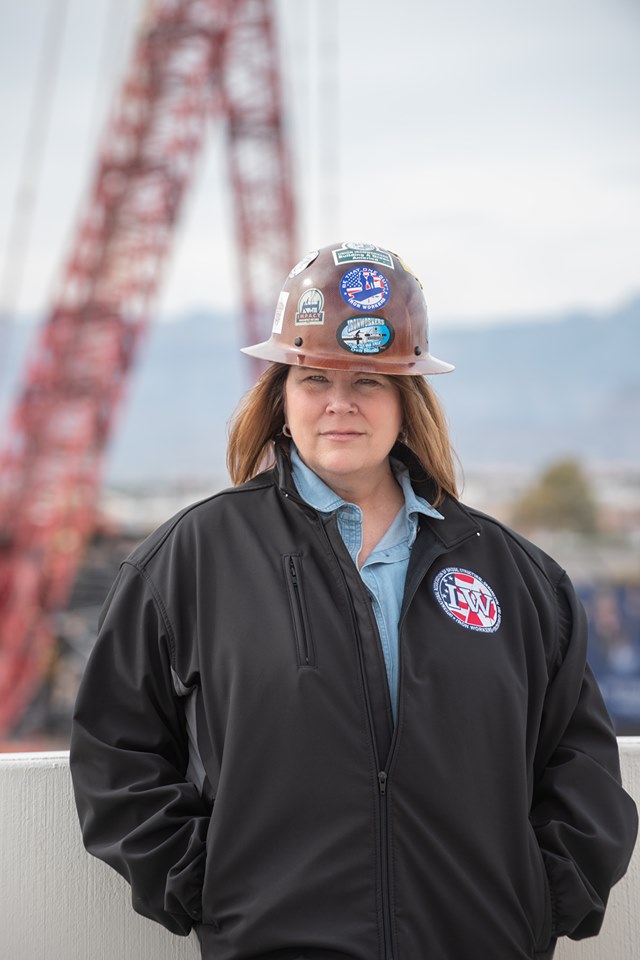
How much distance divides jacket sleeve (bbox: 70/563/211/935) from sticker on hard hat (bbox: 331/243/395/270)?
65 centimetres

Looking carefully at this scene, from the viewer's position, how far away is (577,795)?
2014mm

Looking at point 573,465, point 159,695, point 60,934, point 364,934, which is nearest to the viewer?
point 364,934

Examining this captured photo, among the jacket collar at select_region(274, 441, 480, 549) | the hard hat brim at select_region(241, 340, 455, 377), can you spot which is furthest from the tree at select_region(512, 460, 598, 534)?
the hard hat brim at select_region(241, 340, 455, 377)

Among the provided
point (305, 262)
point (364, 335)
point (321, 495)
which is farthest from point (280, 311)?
point (321, 495)

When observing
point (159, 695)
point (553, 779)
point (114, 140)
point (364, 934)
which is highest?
point (114, 140)

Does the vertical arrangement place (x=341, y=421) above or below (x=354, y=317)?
below

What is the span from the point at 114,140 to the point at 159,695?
1075 inches

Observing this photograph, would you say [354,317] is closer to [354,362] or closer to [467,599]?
[354,362]

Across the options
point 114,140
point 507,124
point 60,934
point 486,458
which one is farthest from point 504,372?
point 60,934

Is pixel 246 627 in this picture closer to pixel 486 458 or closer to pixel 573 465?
pixel 573 465

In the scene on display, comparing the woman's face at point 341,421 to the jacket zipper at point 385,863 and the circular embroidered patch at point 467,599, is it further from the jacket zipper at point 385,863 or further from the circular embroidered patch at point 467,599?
the jacket zipper at point 385,863

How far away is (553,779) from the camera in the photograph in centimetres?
203

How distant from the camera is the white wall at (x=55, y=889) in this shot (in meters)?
2.24

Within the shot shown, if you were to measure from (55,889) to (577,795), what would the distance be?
1.01 metres
